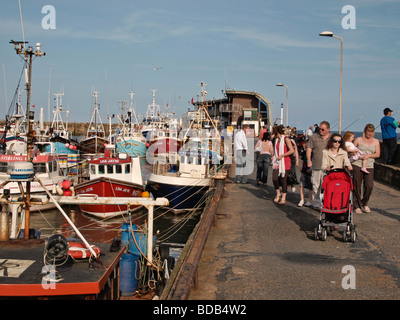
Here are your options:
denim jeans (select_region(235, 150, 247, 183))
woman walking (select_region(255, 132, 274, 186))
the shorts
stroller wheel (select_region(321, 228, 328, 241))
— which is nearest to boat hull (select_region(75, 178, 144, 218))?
denim jeans (select_region(235, 150, 247, 183))

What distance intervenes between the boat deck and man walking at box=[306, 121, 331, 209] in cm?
510

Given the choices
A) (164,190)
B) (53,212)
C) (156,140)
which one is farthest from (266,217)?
(156,140)

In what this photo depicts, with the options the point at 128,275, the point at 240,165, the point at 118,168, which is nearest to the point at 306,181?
the point at 128,275

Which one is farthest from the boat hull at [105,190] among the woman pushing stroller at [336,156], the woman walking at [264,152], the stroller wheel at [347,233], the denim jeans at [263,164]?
the stroller wheel at [347,233]

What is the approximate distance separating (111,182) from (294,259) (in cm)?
1850

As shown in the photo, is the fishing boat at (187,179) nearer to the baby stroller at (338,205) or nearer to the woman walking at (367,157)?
the woman walking at (367,157)

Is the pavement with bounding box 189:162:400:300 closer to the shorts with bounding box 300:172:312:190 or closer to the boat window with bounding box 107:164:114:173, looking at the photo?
the shorts with bounding box 300:172:312:190

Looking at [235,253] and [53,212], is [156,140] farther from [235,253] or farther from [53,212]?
[235,253]

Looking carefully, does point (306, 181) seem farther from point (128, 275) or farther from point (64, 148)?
point (64, 148)

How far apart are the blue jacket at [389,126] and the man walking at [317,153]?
211 inches

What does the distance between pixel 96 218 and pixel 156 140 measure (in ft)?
127

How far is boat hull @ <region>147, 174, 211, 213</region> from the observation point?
23.7 metres

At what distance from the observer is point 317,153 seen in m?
10.5

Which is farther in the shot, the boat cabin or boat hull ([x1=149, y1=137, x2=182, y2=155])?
boat hull ([x1=149, y1=137, x2=182, y2=155])
